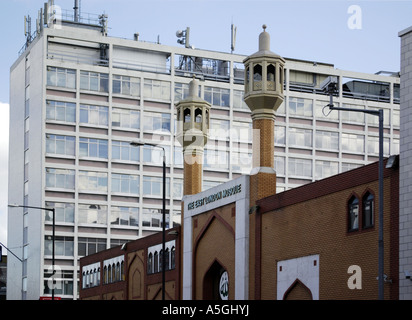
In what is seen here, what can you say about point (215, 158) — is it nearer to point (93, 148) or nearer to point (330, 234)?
point (93, 148)

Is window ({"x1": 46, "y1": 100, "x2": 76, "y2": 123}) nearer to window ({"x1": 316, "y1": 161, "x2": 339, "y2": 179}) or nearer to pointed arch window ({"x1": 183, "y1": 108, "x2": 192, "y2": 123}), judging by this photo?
window ({"x1": 316, "y1": 161, "x2": 339, "y2": 179})

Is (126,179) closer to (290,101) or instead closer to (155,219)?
(155,219)

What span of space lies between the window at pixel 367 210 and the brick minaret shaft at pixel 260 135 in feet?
32.6

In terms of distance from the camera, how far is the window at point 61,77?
3396 inches

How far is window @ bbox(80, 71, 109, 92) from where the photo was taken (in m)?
87.5

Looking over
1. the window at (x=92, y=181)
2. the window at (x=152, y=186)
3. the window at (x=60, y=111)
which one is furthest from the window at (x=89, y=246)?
the window at (x=60, y=111)

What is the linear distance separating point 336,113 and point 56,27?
106 feet

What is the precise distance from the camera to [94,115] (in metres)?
87.9

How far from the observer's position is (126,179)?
3504 inches

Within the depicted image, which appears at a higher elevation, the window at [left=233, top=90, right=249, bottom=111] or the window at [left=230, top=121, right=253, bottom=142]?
the window at [left=233, top=90, right=249, bottom=111]

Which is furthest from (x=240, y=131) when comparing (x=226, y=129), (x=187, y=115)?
(x=187, y=115)

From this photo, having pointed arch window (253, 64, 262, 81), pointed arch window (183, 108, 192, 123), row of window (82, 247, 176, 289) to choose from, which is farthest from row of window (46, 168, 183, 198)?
pointed arch window (253, 64, 262, 81)

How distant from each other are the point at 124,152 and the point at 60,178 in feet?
23.6

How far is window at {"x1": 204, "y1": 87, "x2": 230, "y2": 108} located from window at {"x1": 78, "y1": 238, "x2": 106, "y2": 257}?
18861 mm
